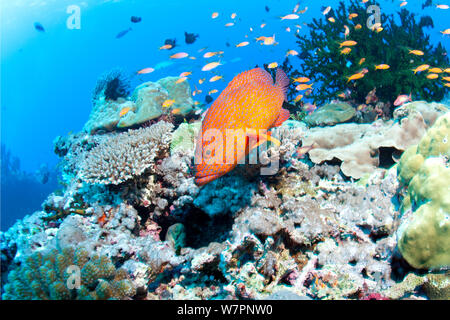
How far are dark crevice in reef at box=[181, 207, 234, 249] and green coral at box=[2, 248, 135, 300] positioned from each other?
4.48 feet

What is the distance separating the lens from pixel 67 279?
92.1 inches

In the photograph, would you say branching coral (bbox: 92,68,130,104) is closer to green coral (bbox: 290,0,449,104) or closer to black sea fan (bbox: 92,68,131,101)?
black sea fan (bbox: 92,68,131,101)

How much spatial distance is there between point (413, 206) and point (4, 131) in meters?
146

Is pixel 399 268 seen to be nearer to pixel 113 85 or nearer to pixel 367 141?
pixel 367 141

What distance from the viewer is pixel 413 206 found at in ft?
8.96

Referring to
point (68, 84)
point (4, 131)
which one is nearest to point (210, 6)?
point (68, 84)

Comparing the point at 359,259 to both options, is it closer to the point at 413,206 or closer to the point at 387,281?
the point at 387,281

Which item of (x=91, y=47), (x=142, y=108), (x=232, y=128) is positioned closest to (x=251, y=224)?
(x=232, y=128)

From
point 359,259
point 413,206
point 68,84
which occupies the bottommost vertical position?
point 359,259

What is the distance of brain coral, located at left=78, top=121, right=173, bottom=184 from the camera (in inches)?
155

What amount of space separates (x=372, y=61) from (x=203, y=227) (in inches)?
304

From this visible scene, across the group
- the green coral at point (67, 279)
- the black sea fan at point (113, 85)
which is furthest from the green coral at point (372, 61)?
the green coral at point (67, 279)

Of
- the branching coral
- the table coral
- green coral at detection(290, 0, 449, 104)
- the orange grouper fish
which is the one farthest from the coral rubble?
the branching coral

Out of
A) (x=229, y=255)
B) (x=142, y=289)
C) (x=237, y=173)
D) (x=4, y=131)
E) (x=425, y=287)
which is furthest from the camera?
(x=4, y=131)
